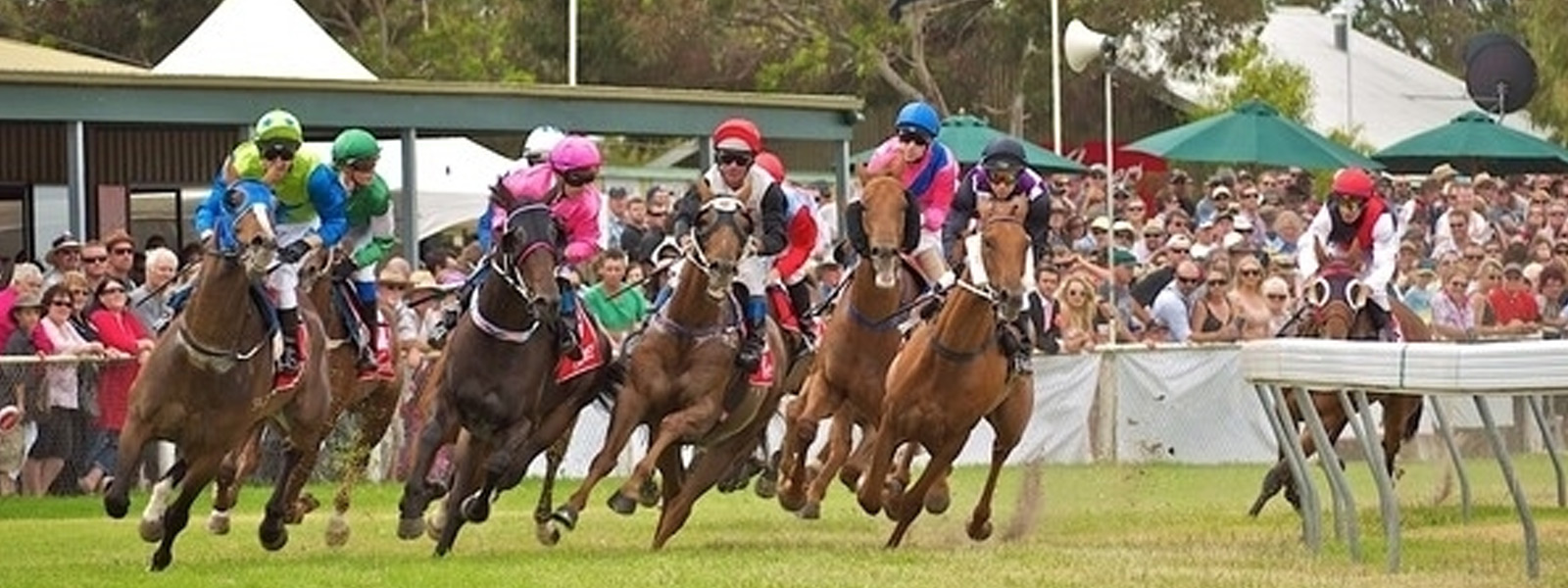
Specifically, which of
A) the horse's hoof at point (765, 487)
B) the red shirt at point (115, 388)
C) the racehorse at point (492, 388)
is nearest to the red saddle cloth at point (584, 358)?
the racehorse at point (492, 388)

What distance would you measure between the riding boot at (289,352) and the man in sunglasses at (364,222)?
1.24 metres

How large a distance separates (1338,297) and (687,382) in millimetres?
4158

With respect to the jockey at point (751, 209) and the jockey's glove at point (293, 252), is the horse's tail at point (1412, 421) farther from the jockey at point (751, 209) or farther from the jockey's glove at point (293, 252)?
the jockey's glove at point (293, 252)

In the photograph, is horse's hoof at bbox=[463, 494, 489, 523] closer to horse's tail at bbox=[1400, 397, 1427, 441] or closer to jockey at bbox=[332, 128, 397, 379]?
jockey at bbox=[332, 128, 397, 379]

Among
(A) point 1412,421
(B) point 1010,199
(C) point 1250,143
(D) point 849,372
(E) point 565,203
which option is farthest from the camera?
(C) point 1250,143

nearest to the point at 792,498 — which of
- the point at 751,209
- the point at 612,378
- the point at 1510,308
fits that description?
the point at 612,378

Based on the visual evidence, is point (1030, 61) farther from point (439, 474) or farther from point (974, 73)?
point (439, 474)

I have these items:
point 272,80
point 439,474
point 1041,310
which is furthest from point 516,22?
point 1041,310

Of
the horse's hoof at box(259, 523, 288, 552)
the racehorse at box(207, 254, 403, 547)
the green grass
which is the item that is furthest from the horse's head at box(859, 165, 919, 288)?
the horse's hoof at box(259, 523, 288, 552)

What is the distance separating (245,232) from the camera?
1559 centimetres

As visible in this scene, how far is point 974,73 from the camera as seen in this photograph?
2352 inches

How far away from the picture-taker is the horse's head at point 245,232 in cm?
1556

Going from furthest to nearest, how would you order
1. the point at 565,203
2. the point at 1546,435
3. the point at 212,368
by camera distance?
the point at 565,203 → the point at 212,368 → the point at 1546,435

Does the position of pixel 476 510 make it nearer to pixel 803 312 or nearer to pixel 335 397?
pixel 335 397
